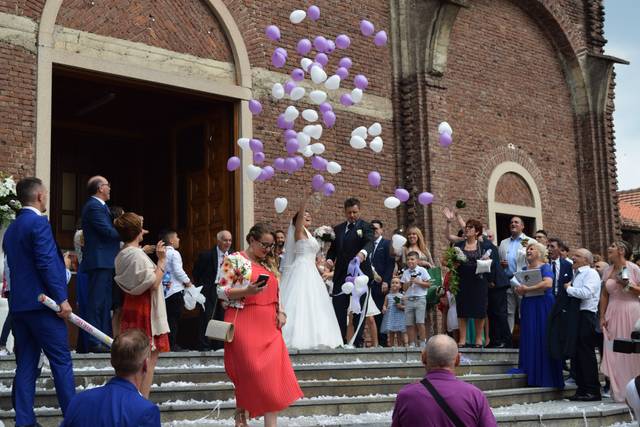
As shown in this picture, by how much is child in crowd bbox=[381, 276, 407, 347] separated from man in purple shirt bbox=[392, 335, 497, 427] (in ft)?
27.3

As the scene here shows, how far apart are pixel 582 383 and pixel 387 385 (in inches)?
97.8

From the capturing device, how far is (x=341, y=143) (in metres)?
15.8

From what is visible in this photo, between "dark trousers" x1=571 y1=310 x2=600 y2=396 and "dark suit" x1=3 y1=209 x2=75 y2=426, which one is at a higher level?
"dark suit" x1=3 y1=209 x2=75 y2=426

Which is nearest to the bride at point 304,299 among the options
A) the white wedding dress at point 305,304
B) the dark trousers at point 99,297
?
the white wedding dress at point 305,304

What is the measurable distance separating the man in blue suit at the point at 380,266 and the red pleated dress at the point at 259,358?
503cm

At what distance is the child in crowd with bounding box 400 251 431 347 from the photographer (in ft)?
41.3

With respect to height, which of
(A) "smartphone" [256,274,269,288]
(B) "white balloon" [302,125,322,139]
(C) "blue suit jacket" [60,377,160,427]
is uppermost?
(B) "white balloon" [302,125,322,139]

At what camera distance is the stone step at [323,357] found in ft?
28.4

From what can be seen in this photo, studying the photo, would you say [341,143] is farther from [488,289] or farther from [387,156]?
[488,289]

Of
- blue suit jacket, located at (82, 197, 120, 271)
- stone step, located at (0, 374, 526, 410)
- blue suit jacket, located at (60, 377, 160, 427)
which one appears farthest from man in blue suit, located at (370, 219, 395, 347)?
blue suit jacket, located at (60, 377, 160, 427)

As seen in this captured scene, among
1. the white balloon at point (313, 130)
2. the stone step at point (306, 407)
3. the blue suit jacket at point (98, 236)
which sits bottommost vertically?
the stone step at point (306, 407)

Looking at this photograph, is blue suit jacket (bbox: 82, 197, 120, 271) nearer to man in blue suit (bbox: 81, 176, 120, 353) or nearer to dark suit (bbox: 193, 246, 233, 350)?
man in blue suit (bbox: 81, 176, 120, 353)

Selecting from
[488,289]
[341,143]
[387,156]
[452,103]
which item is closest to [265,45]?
[341,143]

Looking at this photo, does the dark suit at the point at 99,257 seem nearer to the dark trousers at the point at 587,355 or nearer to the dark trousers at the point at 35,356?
the dark trousers at the point at 35,356
